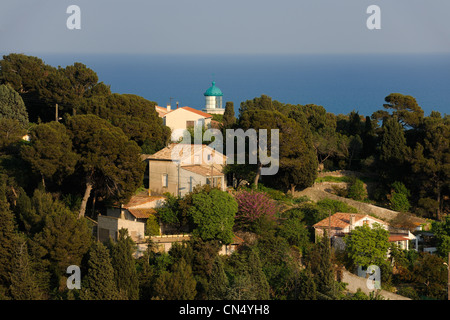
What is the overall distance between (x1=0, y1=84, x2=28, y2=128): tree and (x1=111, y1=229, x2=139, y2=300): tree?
1318cm

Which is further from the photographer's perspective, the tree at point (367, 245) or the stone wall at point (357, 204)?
the stone wall at point (357, 204)

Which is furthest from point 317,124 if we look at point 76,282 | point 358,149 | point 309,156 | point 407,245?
point 76,282

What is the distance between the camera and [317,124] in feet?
99.6

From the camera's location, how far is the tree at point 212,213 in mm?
17609

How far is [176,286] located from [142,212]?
534cm

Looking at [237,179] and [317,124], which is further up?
[317,124]

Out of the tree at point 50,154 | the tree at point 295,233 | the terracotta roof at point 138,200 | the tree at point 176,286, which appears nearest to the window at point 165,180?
the terracotta roof at point 138,200

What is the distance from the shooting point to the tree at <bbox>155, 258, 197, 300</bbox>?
→ 13.9 meters

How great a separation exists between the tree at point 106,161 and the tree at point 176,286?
17.2 feet

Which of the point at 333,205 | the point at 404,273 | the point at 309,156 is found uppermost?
the point at 309,156

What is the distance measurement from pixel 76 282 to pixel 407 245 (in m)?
9.35

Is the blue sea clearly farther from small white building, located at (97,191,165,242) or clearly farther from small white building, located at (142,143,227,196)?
small white building, located at (97,191,165,242)

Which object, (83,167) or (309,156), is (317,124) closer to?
(309,156)

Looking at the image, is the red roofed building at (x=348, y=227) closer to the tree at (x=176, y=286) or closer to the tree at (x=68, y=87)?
the tree at (x=176, y=286)
